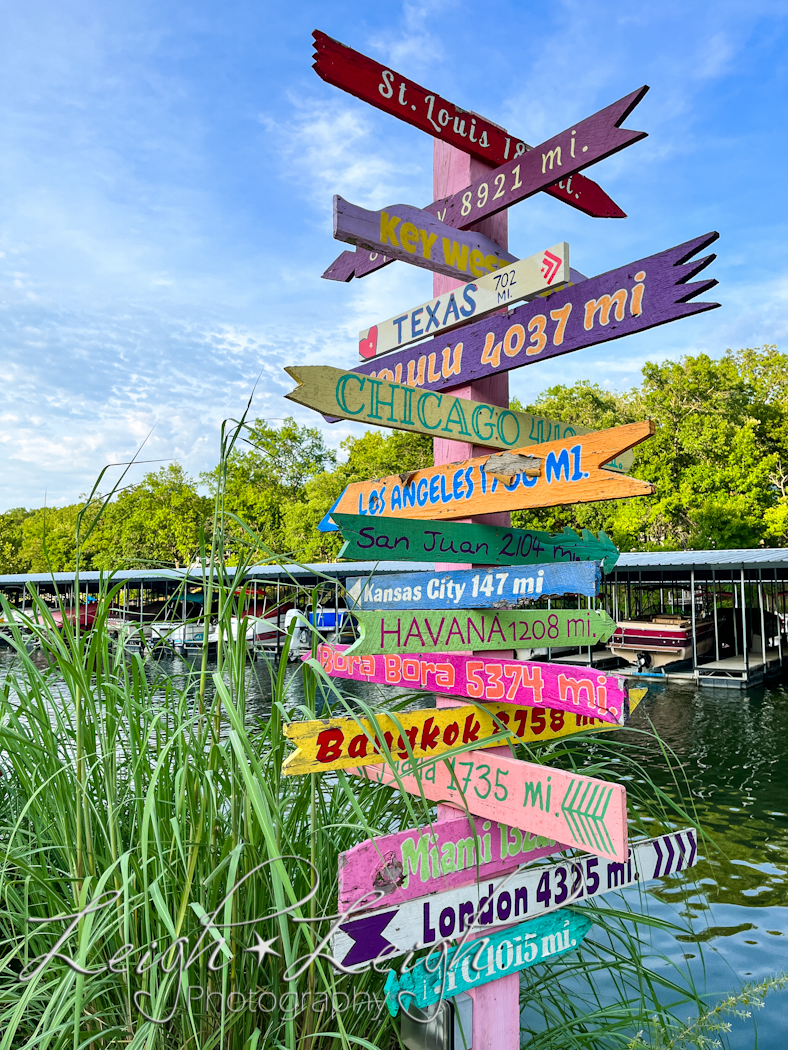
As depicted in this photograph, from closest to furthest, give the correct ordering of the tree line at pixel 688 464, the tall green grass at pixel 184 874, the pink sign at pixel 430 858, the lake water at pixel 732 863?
1. the tall green grass at pixel 184 874
2. the pink sign at pixel 430 858
3. the lake water at pixel 732 863
4. the tree line at pixel 688 464

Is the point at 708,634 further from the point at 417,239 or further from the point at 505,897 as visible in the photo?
the point at 505,897

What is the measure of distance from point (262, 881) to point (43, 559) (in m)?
0.96

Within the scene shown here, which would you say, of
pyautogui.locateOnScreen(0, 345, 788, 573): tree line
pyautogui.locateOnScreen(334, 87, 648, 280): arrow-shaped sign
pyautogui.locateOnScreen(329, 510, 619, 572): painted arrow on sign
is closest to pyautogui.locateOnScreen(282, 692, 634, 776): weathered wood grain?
pyautogui.locateOnScreen(329, 510, 619, 572): painted arrow on sign

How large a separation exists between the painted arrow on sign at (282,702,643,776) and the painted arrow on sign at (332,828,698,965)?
28 centimetres

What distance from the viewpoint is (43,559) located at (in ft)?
6.25

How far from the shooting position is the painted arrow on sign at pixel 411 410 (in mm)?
2054

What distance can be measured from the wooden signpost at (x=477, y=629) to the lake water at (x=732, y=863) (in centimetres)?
29

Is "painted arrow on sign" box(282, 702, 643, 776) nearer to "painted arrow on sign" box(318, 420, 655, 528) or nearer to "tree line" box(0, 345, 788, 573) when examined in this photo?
"painted arrow on sign" box(318, 420, 655, 528)

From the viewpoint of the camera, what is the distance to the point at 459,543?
2209 millimetres

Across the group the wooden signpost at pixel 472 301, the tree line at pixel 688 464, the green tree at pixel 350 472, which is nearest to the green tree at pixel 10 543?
the green tree at pixel 350 472

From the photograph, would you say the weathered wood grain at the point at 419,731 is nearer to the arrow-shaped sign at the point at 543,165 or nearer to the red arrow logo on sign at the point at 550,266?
the red arrow logo on sign at the point at 550,266

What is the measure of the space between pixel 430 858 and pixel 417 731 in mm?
303

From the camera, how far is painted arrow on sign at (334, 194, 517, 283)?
2.44 m

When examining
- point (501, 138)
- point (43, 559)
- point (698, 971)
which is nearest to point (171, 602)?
point (43, 559)
